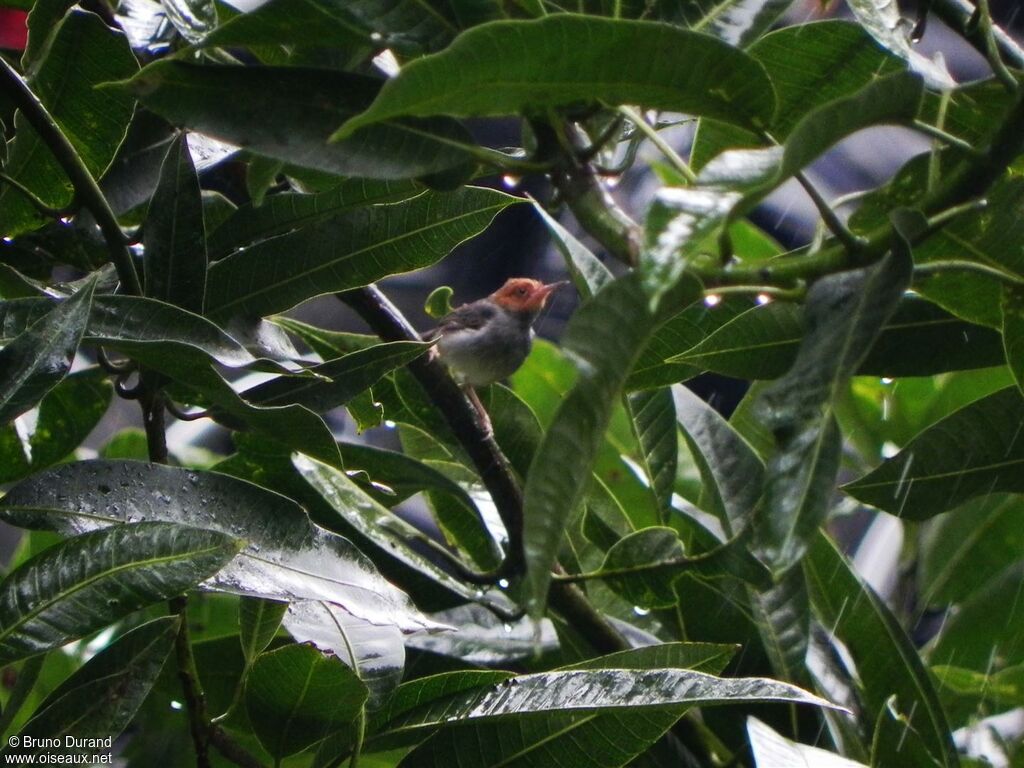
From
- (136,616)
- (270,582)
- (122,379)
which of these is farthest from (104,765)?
(136,616)

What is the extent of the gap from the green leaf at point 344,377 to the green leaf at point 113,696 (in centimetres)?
27

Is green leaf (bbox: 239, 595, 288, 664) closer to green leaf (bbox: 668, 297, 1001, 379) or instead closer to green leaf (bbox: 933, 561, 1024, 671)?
green leaf (bbox: 668, 297, 1001, 379)

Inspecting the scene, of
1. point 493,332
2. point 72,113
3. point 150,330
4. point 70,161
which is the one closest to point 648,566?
point 150,330

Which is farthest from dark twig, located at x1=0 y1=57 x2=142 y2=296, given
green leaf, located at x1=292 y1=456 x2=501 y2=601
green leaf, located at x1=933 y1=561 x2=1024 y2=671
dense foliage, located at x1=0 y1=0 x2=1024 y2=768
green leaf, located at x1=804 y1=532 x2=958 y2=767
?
green leaf, located at x1=933 y1=561 x2=1024 y2=671

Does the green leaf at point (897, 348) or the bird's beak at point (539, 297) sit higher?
the green leaf at point (897, 348)

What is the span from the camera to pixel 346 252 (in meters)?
1.28

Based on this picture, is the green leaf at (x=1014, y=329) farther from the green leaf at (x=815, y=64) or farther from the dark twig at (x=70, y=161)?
the dark twig at (x=70, y=161)

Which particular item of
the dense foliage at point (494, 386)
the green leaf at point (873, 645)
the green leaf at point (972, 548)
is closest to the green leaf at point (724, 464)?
the dense foliage at point (494, 386)

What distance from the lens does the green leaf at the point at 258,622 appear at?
1.15 metres

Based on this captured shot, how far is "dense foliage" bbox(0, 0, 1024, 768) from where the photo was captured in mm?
764

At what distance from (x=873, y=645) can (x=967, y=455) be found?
33cm

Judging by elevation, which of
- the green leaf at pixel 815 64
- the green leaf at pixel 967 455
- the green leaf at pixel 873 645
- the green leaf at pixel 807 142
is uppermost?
the green leaf at pixel 807 142

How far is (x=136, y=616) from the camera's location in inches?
70.6

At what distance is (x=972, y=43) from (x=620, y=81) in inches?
15.7
